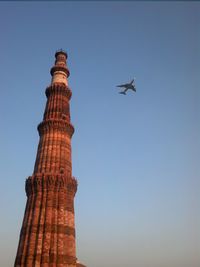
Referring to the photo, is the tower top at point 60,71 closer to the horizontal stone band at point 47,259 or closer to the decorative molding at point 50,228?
the decorative molding at point 50,228

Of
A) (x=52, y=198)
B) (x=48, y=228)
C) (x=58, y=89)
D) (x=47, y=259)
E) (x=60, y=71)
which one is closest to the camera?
(x=47, y=259)

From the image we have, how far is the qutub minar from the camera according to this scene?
30.4m

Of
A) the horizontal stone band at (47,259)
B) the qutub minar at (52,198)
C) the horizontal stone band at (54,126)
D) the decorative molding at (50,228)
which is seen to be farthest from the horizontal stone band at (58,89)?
the horizontal stone band at (47,259)

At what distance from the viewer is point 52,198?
3334cm

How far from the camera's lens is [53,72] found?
44.6m

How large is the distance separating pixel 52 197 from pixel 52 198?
11 centimetres

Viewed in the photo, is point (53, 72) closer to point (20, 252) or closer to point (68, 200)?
point (68, 200)

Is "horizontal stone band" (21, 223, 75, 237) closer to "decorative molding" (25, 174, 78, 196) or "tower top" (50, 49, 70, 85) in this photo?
"decorative molding" (25, 174, 78, 196)

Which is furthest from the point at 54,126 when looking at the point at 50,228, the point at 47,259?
the point at 47,259

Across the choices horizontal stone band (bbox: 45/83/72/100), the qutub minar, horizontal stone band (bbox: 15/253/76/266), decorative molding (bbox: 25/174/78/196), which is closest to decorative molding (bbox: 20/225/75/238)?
the qutub minar

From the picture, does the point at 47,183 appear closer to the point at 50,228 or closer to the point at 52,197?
the point at 52,197

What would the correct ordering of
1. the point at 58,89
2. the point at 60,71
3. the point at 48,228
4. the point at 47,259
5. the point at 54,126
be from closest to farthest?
the point at 47,259, the point at 48,228, the point at 54,126, the point at 58,89, the point at 60,71

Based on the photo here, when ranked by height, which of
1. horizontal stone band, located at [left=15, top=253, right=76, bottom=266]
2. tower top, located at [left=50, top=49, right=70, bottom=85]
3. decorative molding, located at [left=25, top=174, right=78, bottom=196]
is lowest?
horizontal stone band, located at [left=15, top=253, right=76, bottom=266]

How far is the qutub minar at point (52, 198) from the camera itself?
30391 millimetres
